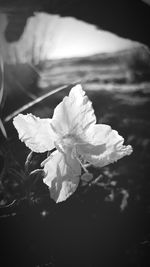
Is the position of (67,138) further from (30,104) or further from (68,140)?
(30,104)

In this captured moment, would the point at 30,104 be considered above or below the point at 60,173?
above

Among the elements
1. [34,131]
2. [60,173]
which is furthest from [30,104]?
[60,173]

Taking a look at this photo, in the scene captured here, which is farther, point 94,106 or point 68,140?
point 94,106

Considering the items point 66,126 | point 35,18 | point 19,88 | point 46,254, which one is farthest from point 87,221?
point 35,18

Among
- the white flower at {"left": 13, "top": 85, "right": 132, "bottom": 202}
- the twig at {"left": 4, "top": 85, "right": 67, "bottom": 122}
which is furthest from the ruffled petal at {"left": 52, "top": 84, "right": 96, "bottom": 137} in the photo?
the twig at {"left": 4, "top": 85, "right": 67, "bottom": 122}

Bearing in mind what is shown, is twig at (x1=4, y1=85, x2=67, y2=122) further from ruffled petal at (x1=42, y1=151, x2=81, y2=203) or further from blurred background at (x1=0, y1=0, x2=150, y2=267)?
ruffled petal at (x1=42, y1=151, x2=81, y2=203)

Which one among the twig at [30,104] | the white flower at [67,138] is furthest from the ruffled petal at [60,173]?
the twig at [30,104]
